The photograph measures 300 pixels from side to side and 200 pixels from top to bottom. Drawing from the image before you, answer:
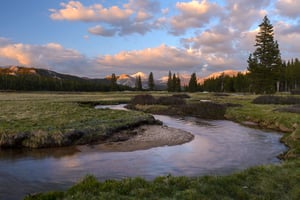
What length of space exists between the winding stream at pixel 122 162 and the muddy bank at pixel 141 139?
1.10 metres

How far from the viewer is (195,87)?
15138 centimetres

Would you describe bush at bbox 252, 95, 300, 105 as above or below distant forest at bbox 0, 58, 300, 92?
below

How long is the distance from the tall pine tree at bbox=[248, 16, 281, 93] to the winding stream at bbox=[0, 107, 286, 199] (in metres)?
47.2

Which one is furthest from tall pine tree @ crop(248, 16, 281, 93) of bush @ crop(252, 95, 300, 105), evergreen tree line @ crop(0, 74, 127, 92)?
evergreen tree line @ crop(0, 74, 127, 92)

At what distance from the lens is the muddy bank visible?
72.3 ft

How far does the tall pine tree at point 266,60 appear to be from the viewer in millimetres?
68438

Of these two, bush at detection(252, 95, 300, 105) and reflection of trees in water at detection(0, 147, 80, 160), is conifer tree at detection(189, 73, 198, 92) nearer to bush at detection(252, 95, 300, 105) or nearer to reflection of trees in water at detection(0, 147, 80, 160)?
bush at detection(252, 95, 300, 105)

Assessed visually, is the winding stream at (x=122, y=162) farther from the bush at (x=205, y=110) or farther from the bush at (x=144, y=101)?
the bush at (x=144, y=101)

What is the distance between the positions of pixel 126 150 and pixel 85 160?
3.74 m

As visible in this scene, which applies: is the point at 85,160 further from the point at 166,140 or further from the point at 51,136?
the point at 166,140

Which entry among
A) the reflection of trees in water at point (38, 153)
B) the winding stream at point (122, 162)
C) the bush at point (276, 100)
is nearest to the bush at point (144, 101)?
the bush at point (276, 100)

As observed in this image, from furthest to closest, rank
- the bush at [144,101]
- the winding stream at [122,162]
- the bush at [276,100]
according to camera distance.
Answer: the bush at [144,101], the bush at [276,100], the winding stream at [122,162]

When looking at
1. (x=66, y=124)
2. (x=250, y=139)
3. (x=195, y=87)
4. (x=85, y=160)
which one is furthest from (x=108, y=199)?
(x=195, y=87)

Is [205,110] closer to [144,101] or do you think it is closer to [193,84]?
[144,101]
